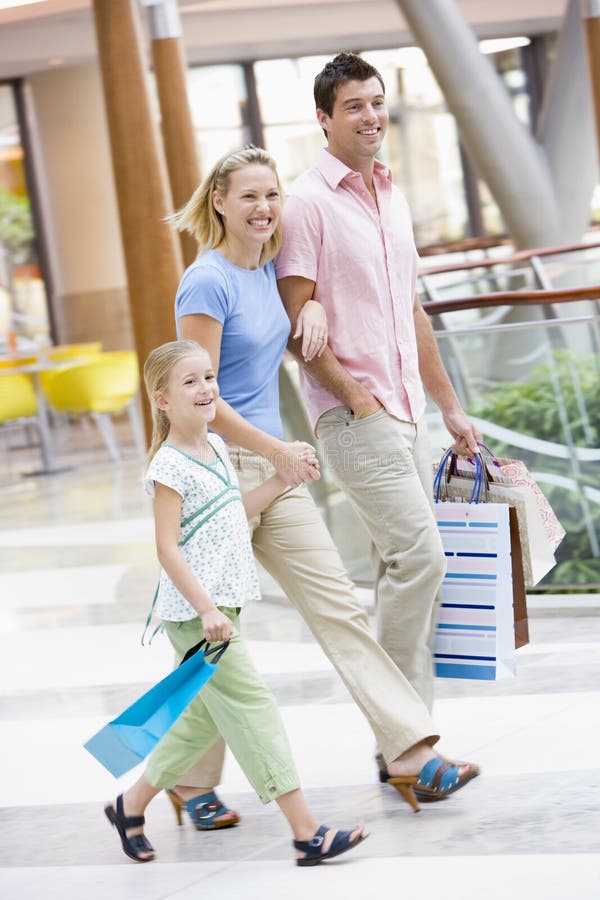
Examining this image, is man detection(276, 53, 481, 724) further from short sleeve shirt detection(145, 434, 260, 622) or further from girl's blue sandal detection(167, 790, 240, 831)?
girl's blue sandal detection(167, 790, 240, 831)

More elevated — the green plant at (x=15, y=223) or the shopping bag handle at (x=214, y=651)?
the green plant at (x=15, y=223)

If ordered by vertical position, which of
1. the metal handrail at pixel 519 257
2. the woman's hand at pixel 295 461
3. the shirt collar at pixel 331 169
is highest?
the shirt collar at pixel 331 169

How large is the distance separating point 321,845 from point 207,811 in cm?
44

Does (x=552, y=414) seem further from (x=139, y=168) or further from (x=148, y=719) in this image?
(x=148, y=719)

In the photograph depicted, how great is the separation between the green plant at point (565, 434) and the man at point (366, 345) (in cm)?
246

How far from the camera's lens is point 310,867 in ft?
10.1

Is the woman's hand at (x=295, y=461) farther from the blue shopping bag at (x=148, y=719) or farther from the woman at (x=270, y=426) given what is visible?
the blue shopping bag at (x=148, y=719)

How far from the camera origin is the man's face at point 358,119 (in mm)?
3373

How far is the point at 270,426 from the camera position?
327 cm

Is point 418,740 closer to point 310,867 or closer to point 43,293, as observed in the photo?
point 310,867

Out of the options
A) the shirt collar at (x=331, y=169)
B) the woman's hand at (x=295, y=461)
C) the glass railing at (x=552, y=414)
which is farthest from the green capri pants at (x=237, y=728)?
the glass railing at (x=552, y=414)

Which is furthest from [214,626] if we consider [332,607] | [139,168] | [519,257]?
[519,257]

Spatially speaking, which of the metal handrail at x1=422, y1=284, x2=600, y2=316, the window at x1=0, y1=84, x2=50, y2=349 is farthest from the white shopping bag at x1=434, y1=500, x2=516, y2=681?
the window at x1=0, y1=84, x2=50, y2=349

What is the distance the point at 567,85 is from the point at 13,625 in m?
4.86
